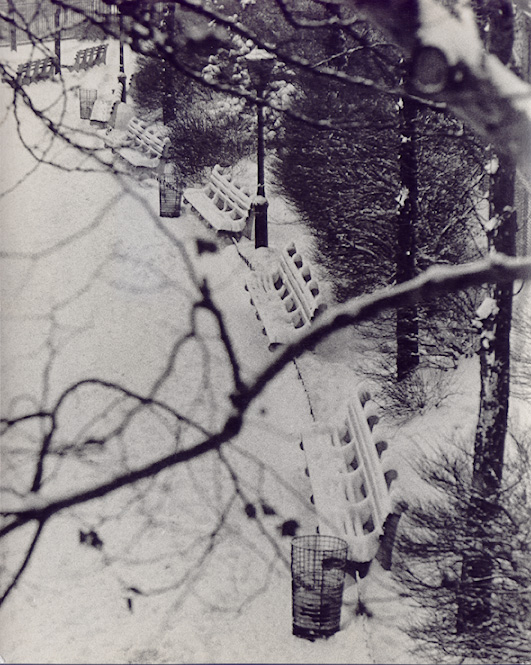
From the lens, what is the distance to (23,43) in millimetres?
2945

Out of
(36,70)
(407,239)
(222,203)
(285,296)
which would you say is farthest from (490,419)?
(36,70)

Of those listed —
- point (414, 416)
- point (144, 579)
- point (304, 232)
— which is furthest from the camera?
point (304, 232)

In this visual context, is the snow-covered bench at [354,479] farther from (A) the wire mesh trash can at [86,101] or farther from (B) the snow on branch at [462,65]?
(B) the snow on branch at [462,65]

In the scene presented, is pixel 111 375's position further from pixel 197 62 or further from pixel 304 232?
pixel 304 232

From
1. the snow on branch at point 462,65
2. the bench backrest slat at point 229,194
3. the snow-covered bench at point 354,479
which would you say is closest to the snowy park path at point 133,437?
the snow-covered bench at point 354,479

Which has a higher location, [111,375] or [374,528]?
[111,375]

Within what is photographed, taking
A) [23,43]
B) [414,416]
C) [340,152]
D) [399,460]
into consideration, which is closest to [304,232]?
[340,152]

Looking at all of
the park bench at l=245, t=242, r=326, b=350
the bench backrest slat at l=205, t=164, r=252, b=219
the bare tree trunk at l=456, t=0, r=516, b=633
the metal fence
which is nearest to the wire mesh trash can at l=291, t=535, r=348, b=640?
the bare tree trunk at l=456, t=0, r=516, b=633

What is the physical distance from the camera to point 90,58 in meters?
3.08

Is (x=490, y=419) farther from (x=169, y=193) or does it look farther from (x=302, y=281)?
(x=169, y=193)

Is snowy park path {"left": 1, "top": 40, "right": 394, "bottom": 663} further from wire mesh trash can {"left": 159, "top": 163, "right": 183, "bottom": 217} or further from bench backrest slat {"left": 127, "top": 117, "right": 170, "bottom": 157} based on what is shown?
bench backrest slat {"left": 127, "top": 117, "right": 170, "bottom": 157}

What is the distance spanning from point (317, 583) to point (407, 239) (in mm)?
2399

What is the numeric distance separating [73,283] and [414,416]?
2.05 metres

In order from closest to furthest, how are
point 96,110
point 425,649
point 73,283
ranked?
point 425,649, point 96,110, point 73,283
